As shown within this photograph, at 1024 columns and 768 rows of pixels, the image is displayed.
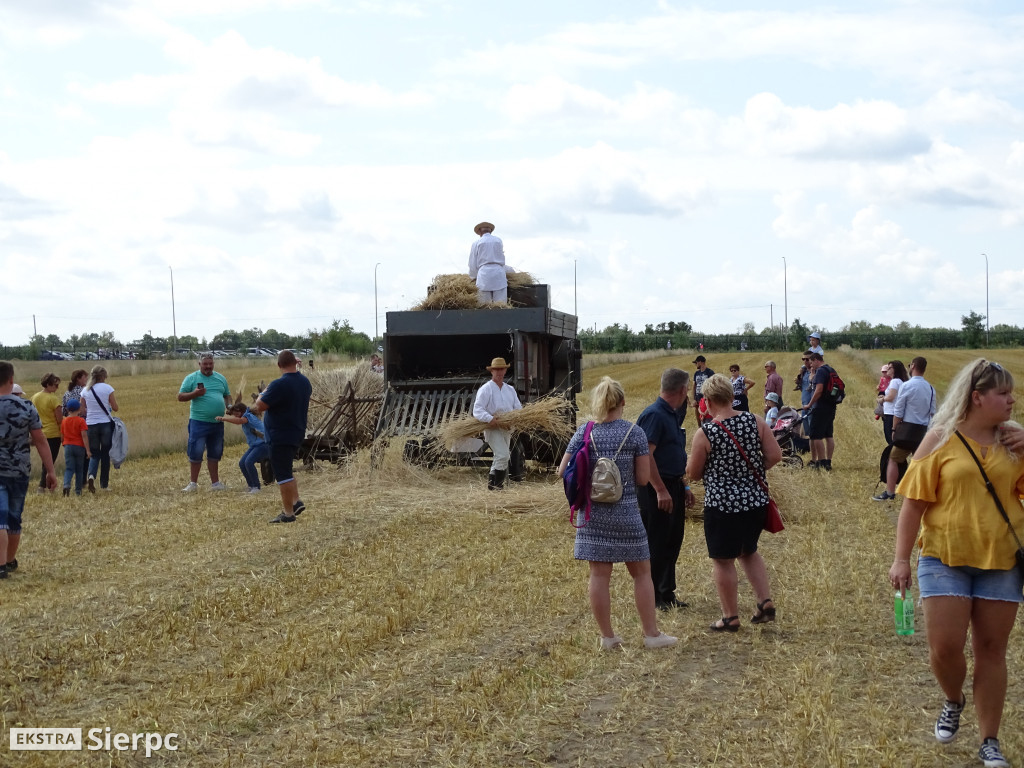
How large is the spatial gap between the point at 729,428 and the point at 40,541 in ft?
21.2

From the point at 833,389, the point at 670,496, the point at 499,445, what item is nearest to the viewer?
the point at 670,496

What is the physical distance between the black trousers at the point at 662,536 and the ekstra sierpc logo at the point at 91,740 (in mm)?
3408

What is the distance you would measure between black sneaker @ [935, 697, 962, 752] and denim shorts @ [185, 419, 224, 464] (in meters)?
9.78

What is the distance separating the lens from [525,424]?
1219 centimetres

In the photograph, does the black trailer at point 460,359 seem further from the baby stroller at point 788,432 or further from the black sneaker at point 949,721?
the black sneaker at point 949,721

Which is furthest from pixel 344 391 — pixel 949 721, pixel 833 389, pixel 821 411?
pixel 949 721

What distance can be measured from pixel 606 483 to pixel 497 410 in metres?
6.05

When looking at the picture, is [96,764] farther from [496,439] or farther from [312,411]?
[312,411]

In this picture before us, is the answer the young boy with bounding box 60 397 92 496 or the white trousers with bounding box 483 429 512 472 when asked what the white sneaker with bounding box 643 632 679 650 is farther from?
the young boy with bounding box 60 397 92 496

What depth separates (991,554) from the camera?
13.9ft

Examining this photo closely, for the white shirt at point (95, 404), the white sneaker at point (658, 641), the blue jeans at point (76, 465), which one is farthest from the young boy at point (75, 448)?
the white sneaker at point (658, 641)

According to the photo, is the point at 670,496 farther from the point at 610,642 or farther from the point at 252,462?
the point at 252,462

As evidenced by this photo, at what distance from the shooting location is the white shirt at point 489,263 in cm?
1372

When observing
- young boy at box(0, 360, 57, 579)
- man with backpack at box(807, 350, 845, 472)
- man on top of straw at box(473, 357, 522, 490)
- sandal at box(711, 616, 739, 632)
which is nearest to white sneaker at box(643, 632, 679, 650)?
sandal at box(711, 616, 739, 632)
